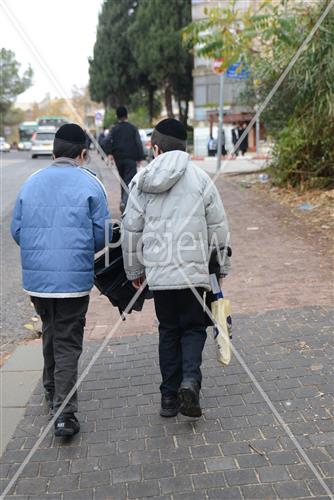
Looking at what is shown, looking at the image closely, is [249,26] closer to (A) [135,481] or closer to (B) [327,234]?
(B) [327,234]

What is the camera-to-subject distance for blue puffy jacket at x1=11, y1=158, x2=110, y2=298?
3.21m

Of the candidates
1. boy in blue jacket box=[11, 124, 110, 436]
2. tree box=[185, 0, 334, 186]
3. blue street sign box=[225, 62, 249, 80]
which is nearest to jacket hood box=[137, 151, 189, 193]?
boy in blue jacket box=[11, 124, 110, 436]

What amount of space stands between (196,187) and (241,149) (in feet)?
85.4

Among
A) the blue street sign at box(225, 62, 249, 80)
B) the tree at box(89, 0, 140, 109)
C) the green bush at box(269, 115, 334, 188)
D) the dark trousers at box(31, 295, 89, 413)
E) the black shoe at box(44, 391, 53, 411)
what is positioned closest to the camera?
the dark trousers at box(31, 295, 89, 413)

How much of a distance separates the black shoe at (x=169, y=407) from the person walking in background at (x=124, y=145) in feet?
18.7

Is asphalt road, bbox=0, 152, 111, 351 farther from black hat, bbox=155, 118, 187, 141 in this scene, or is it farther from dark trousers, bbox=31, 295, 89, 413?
black hat, bbox=155, 118, 187, 141

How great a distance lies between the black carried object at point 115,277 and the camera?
3559 mm

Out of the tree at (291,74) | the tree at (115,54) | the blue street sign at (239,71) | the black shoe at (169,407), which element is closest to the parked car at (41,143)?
the tree at (115,54)

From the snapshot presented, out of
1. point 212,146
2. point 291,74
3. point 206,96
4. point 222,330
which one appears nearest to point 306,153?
point 291,74

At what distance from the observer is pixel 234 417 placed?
345 centimetres

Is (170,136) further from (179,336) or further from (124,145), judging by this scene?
(124,145)

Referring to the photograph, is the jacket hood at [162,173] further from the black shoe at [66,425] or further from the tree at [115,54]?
the tree at [115,54]

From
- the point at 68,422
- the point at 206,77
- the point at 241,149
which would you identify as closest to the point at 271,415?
the point at 68,422

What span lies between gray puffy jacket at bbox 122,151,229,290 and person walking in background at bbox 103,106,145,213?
18.6 ft
